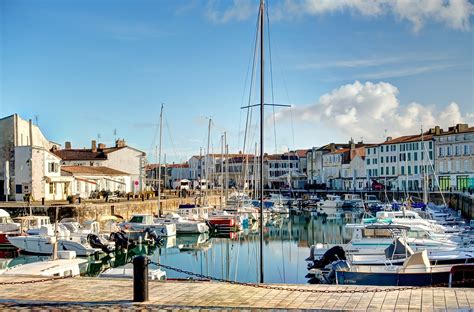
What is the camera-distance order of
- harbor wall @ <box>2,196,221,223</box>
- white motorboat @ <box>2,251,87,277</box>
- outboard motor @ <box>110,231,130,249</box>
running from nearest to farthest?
white motorboat @ <box>2,251,87,277</box>
outboard motor @ <box>110,231,130,249</box>
harbor wall @ <box>2,196,221,223</box>

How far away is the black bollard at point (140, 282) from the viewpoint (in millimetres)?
12383

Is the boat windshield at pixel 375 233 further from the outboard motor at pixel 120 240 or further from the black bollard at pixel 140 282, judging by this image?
the black bollard at pixel 140 282

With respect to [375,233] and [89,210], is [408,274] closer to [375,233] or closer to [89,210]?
[375,233]

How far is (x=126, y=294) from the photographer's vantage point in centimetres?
1324

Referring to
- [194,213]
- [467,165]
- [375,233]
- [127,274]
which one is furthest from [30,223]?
[467,165]

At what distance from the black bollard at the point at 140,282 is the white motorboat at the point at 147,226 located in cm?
3384

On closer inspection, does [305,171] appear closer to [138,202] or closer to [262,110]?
[138,202]

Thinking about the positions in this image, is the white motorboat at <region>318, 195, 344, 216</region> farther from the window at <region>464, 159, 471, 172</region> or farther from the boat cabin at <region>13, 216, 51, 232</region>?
the boat cabin at <region>13, 216, 51, 232</region>

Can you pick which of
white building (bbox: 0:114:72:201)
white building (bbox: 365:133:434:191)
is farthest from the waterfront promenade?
white building (bbox: 365:133:434:191)

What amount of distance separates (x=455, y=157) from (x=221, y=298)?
8486 cm

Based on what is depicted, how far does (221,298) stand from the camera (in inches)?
501

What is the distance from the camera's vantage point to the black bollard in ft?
40.6

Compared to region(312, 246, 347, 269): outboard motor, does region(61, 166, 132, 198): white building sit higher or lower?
higher

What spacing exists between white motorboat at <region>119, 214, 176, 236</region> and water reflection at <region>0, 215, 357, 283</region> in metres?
0.75
